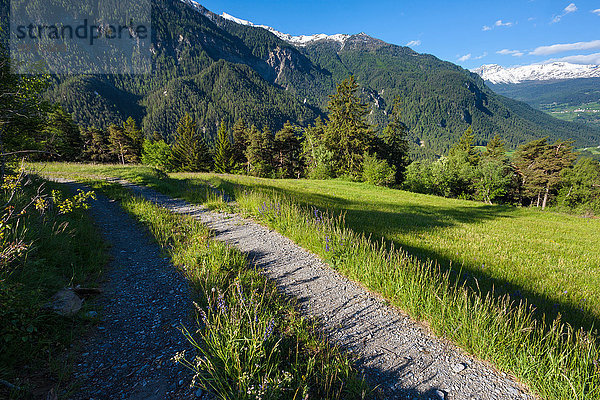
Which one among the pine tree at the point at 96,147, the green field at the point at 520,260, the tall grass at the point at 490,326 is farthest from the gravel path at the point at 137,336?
the pine tree at the point at 96,147

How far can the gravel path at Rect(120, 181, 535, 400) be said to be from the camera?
8.18ft

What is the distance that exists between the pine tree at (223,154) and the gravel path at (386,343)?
57.0 metres

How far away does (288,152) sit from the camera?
61375 mm

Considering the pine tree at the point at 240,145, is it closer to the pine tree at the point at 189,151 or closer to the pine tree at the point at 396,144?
the pine tree at the point at 189,151

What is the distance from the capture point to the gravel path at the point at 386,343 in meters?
2.49

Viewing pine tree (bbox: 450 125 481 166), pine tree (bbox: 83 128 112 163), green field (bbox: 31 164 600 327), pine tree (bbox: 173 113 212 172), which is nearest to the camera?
green field (bbox: 31 164 600 327)

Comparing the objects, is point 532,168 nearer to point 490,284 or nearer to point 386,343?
point 490,284

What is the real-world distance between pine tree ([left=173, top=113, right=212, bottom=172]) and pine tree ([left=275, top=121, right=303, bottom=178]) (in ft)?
61.3

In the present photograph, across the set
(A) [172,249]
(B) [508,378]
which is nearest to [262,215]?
(A) [172,249]

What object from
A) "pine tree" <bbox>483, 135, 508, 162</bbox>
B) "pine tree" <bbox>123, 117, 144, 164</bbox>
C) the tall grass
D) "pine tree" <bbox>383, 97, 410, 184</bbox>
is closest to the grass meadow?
the tall grass

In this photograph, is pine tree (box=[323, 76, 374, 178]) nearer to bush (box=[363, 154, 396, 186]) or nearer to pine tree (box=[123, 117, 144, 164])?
bush (box=[363, 154, 396, 186])

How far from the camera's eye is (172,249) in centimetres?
608

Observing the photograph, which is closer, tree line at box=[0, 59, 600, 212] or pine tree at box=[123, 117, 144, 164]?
tree line at box=[0, 59, 600, 212]

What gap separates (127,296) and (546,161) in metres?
Result: 65.6
